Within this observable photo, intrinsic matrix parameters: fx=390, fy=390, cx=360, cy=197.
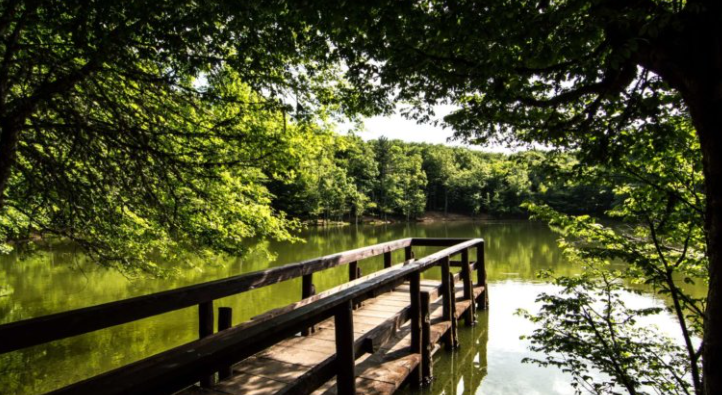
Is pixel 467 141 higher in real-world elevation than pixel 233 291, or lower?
higher

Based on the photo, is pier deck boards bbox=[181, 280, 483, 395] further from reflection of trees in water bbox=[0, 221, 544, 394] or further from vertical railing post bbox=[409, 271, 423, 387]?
reflection of trees in water bbox=[0, 221, 544, 394]

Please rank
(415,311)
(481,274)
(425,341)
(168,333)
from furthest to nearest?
(481,274) → (168,333) → (425,341) → (415,311)

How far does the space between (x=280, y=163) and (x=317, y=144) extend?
131 centimetres

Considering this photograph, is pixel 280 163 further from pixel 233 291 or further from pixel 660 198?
pixel 660 198

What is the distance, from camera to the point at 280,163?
20.0 ft

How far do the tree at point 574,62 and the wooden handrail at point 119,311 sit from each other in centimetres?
250

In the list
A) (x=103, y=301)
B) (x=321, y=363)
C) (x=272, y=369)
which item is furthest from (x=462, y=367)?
(x=103, y=301)

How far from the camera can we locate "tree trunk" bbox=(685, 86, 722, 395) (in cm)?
261

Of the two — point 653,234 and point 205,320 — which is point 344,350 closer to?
point 205,320

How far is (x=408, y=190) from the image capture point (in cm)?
6153

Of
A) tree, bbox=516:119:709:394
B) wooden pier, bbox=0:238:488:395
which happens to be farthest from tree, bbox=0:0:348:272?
tree, bbox=516:119:709:394

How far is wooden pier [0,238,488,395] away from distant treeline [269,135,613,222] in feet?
120

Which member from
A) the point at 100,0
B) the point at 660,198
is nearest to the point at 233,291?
the point at 100,0

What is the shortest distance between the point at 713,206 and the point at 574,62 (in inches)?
67.1
